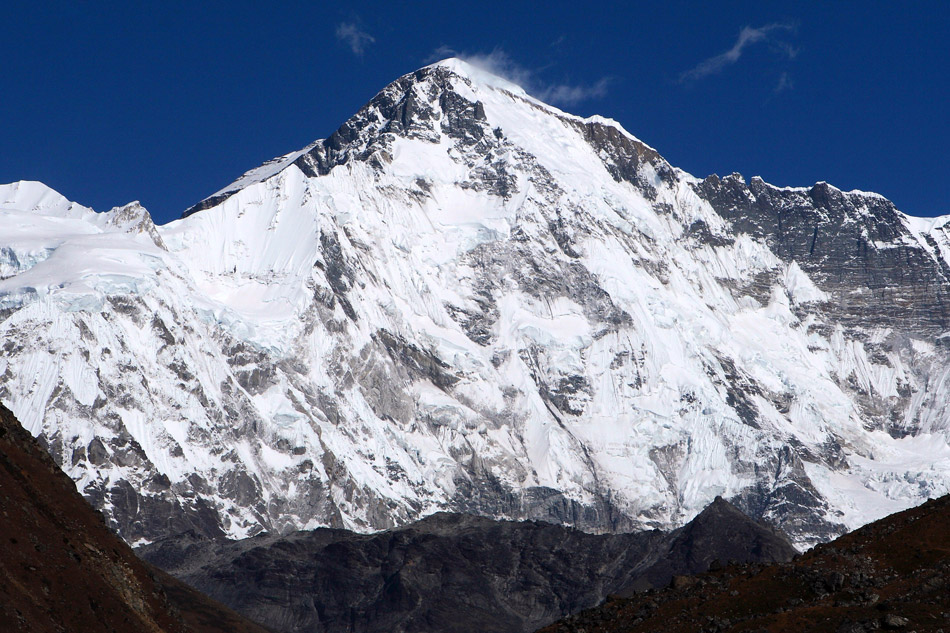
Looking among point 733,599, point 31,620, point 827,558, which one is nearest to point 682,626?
point 733,599

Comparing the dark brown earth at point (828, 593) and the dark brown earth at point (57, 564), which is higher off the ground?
the dark brown earth at point (57, 564)

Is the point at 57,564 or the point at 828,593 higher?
the point at 57,564

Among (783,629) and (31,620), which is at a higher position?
(31,620)

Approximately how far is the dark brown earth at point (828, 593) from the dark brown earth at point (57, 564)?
95.3 ft

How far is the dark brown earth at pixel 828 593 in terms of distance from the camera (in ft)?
235

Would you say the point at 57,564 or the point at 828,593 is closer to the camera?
the point at 828,593

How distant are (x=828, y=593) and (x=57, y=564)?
155ft

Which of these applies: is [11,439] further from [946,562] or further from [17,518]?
[946,562]

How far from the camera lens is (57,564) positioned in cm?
9519

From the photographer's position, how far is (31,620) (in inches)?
3410

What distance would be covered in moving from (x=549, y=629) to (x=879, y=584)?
2009cm

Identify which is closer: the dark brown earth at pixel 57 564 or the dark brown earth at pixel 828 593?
the dark brown earth at pixel 828 593

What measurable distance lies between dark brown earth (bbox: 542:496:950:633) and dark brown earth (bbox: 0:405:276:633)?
95.3ft

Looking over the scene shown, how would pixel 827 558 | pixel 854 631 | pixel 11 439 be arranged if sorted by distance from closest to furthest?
pixel 854 631 < pixel 827 558 < pixel 11 439
